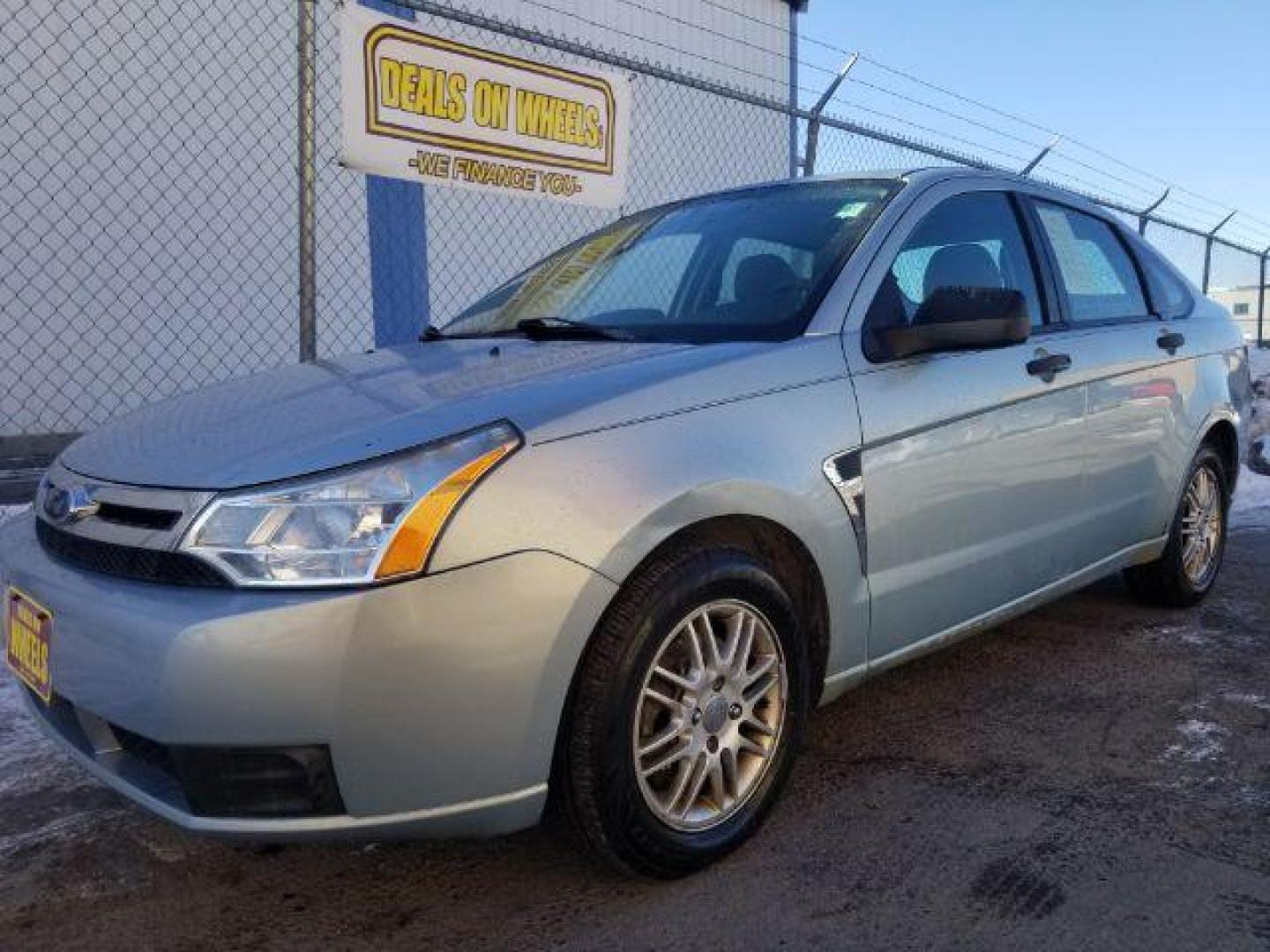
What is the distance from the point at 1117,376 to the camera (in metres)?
3.56

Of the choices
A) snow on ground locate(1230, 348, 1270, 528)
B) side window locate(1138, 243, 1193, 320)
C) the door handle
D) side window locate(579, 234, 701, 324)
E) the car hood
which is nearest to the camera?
the car hood

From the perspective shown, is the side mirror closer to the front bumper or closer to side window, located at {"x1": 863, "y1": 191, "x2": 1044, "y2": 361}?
side window, located at {"x1": 863, "y1": 191, "x2": 1044, "y2": 361}

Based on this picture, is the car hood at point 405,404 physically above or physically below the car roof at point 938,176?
below

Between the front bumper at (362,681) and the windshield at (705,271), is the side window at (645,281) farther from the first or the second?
the front bumper at (362,681)

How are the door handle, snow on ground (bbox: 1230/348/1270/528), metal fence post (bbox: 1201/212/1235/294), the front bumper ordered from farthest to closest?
1. metal fence post (bbox: 1201/212/1235/294)
2. snow on ground (bbox: 1230/348/1270/528)
3. the door handle
4. the front bumper

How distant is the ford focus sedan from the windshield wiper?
0.01 metres

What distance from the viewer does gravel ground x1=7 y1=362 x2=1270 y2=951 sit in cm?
210

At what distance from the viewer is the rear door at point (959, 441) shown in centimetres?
266

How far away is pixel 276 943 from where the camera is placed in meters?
2.07

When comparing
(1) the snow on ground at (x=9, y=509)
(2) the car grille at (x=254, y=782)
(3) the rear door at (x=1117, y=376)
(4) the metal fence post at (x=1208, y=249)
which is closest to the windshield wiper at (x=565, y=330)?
(2) the car grille at (x=254, y=782)

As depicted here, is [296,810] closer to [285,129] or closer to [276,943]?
[276,943]

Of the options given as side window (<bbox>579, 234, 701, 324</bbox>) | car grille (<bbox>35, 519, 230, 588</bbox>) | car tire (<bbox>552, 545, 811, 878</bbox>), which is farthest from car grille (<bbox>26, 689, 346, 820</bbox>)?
side window (<bbox>579, 234, 701, 324</bbox>)

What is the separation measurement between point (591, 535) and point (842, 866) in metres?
0.96

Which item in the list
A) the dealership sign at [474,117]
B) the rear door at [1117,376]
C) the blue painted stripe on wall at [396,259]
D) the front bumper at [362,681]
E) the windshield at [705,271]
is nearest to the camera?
the front bumper at [362,681]
